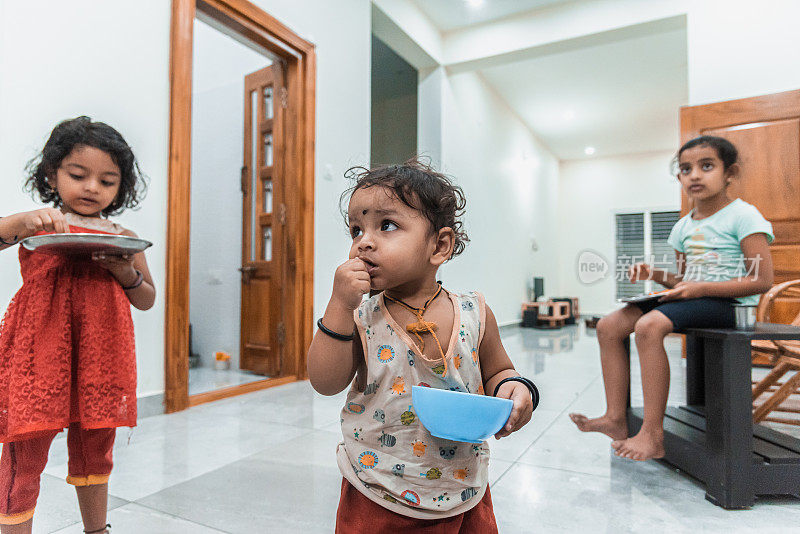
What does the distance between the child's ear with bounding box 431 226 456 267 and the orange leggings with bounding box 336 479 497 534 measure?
37 cm

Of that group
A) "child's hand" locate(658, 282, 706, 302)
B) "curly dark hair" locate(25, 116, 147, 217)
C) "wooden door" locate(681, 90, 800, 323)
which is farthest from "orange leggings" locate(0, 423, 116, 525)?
"wooden door" locate(681, 90, 800, 323)

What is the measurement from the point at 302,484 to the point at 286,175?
2.15 m

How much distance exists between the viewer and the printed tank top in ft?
2.28

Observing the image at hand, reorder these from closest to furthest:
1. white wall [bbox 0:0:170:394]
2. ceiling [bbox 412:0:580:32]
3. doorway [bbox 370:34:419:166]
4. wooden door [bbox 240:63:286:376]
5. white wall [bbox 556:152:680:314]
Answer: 1. white wall [bbox 0:0:170:394]
2. wooden door [bbox 240:63:286:376]
3. ceiling [bbox 412:0:580:32]
4. doorway [bbox 370:34:419:166]
5. white wall [bbox 556:152:680:314]

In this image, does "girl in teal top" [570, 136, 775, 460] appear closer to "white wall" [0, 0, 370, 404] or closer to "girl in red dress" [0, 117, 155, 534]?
"girl in red dress" [0, 117, 155, 534]

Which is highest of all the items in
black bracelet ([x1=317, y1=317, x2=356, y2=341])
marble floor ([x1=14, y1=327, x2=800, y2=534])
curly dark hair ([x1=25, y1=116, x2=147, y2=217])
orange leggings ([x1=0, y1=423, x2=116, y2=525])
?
curly dark hair ([x1=25, y1=116, x2=147, y2=217])

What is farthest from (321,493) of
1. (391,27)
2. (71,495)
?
(391,27)

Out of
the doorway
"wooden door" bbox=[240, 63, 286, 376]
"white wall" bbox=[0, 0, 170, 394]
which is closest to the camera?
"white wall" bbox=[0, 0, 170, 394]

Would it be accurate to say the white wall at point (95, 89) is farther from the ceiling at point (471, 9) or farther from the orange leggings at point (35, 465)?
the ceiling at point (471, 9)

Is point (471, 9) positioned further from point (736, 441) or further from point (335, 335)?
point (335, 335)

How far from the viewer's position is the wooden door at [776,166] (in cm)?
327

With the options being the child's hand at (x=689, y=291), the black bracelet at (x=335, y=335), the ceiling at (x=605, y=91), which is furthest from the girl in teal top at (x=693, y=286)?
the ceiling at (x=605, y=91)

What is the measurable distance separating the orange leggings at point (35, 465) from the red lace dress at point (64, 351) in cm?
3

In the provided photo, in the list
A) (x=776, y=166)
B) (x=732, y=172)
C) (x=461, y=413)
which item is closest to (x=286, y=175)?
(x=732, y=172)
